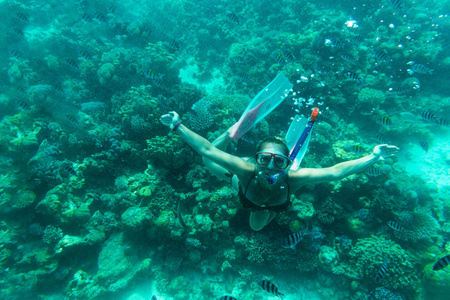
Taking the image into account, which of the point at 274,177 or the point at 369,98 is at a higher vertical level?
the point at 369,98

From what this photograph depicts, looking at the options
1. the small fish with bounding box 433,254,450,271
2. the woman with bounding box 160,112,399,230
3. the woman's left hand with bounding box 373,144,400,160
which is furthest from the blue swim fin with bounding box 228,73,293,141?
the small fish with bounding box 433,254,450,271

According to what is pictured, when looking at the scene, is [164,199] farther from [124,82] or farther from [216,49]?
[216,49]

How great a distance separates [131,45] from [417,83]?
16.8 metres

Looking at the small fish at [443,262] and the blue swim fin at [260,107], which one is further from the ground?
the blue swim fin at [260,107]

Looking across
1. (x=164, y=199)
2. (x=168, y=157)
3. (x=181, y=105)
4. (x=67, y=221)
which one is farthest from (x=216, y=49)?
(x=67, y=221)

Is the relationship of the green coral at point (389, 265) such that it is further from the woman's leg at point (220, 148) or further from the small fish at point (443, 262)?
the woman's leg at point (220, 148)

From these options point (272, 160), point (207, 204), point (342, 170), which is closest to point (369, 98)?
point (342, 170)

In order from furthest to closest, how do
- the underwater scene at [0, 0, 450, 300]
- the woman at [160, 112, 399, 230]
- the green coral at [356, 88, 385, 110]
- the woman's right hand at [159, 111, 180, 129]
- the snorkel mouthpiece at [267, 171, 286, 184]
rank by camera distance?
the green coral at [356, 88, 385, 110]
the underwater scene at [0, 0, 450, 300]
the woman's right hand at [159, 111, 180, 129]
the woman at [160, 112, 399, 230]
the snorkel mouthpiece at [267, 171, 286, 184]

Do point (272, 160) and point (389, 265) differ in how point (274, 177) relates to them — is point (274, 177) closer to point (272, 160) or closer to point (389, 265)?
point (272, 160)

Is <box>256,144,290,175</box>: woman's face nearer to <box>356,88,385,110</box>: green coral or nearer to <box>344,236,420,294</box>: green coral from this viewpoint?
<box>344,236,420,294</box>: green coral

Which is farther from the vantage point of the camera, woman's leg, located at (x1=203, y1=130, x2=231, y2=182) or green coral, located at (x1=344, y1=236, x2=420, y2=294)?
green coral, located at (x1=344, y1=236, x2=420, y2=294)

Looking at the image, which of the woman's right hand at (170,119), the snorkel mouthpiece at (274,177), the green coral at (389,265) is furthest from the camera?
the green coral at (389,265)

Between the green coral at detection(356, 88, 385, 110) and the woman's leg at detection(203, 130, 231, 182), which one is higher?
the green coral at detection(356, 88, 385, 110)

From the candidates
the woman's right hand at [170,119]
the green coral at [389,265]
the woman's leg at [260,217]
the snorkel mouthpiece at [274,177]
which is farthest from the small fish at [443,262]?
the woman's right hand at [170,119]
